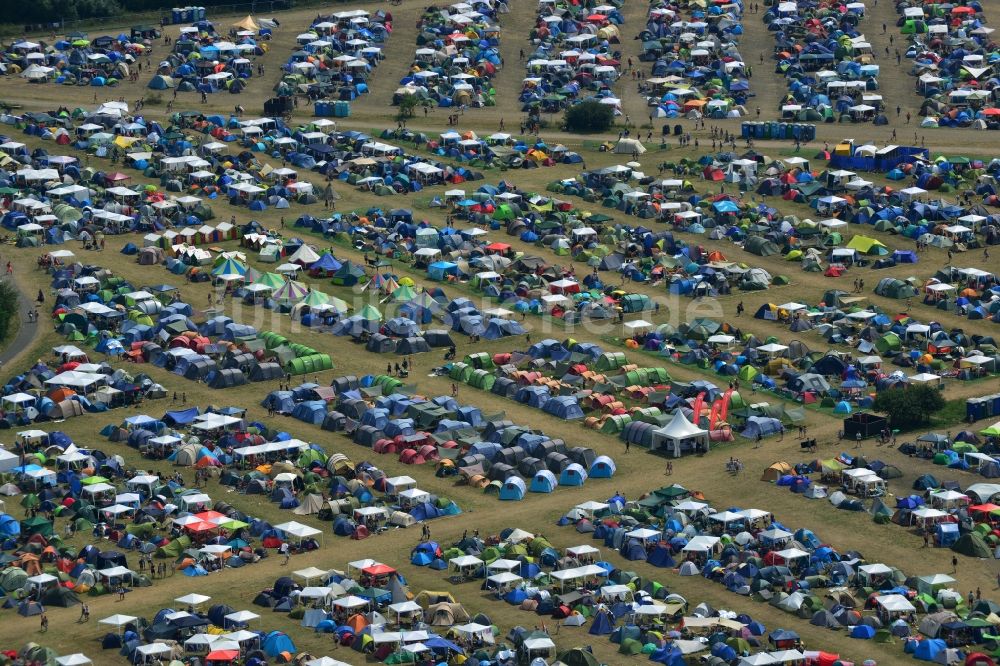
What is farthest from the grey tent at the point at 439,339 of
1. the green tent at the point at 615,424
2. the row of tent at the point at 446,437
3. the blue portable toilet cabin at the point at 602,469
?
the blue portable toilet cabin at the point at 602,469

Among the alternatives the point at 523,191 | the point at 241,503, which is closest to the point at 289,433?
the point at 241,503

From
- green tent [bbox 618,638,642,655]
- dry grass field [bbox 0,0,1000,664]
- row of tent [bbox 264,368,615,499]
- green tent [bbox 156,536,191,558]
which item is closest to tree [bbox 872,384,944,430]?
dry grass field [bbox 0,0,1000,664]

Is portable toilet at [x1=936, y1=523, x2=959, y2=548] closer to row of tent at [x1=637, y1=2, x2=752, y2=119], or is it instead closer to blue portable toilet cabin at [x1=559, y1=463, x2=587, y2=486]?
blue portable toilet cabin at [x1=559, y1=463, x2=587, y2=486]

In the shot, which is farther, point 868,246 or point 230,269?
point 868,246

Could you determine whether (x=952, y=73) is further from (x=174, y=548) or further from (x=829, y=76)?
(x=174, y=548)

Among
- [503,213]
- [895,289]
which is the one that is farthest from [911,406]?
[503,213]

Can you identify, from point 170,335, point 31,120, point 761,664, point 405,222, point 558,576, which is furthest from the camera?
point 31,120

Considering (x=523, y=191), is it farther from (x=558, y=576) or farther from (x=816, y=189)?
(x=558, y=576)
